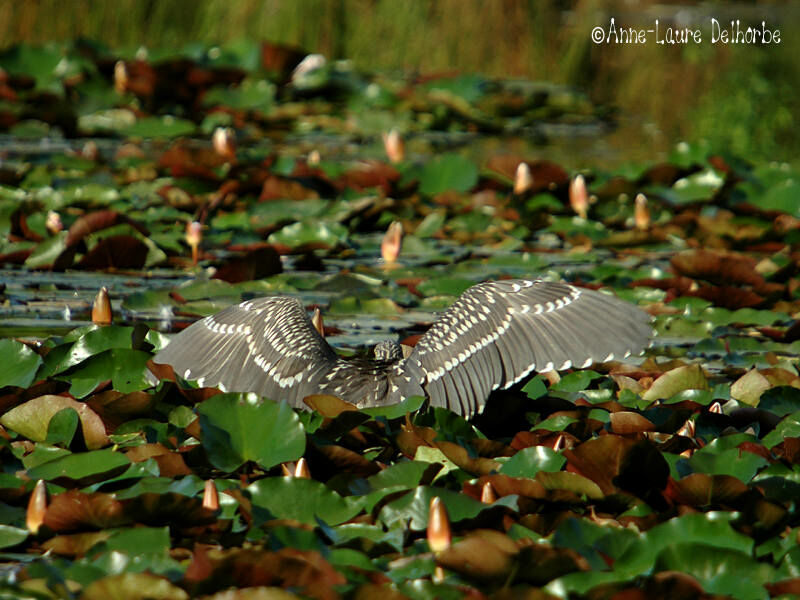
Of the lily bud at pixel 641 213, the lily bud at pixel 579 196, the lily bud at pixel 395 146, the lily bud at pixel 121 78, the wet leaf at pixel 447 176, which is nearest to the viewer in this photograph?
the lily bud at pixel 641 213

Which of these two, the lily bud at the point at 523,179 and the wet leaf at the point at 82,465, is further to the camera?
the lily bud at the point at 523,179

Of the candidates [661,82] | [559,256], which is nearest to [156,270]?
[559,256]

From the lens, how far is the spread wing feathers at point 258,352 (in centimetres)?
386

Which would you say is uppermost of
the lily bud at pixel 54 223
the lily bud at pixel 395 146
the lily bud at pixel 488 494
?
the lily bud at pixel 395 146

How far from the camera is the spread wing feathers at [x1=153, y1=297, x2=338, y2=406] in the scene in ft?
12.7

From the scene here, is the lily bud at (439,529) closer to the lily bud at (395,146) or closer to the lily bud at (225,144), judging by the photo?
the lily bud at (225,144)

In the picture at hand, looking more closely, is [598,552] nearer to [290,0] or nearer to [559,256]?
[559,256]

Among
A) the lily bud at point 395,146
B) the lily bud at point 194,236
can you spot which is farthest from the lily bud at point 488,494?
the lily bud at point 395,146

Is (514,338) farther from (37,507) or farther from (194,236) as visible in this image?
(194,236)

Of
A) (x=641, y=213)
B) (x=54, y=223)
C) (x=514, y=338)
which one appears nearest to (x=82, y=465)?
(x=514, y=338)

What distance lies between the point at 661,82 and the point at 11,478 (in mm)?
13235

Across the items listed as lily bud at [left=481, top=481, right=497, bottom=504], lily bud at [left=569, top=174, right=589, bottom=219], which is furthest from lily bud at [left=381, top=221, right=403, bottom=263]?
lily bud at [left=481, top=481, right=497, bottom=504]

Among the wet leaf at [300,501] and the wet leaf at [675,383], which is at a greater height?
the wet leaf at [300,501]

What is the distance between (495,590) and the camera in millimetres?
2568
